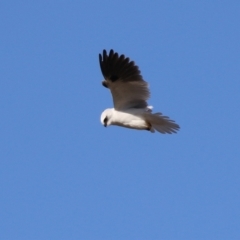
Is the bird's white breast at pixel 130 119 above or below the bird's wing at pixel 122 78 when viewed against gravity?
below

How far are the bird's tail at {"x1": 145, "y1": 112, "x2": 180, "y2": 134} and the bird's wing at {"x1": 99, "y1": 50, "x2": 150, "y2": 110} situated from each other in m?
0.27

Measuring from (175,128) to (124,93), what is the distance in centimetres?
94

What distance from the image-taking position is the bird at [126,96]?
44406 millimetres

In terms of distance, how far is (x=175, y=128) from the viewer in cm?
4488

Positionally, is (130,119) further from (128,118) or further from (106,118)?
(106,118)

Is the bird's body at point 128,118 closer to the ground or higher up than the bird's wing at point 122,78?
closer to the ground

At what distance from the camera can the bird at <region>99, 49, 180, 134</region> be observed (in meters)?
44.4

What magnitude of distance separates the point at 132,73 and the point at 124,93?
0.34 meters

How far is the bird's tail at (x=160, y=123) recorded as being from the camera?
146ft

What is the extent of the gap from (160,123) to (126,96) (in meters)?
0.64

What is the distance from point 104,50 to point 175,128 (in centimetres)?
162

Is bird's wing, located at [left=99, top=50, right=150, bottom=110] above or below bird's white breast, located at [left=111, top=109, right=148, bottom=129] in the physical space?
above

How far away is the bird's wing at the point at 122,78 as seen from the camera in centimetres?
4438

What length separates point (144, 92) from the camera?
146ft
